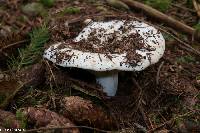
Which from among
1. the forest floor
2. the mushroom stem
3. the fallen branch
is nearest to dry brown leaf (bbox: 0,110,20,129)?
the forest floor

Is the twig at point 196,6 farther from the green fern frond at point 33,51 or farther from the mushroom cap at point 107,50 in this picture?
the green fern frond at point 33,51

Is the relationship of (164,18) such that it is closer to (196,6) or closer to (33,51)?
(196,6)

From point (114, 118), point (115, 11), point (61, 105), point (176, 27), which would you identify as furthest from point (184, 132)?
point (115, 11)

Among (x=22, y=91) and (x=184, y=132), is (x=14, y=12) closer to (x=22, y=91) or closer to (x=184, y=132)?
(x=22, y=91)

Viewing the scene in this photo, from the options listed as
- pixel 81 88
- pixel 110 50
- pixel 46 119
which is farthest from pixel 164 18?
pixel 46 119

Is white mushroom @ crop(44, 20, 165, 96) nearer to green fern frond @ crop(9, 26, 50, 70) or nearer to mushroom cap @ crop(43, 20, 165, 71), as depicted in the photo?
mushroom cap @ crop(43, 20, 165, 71)

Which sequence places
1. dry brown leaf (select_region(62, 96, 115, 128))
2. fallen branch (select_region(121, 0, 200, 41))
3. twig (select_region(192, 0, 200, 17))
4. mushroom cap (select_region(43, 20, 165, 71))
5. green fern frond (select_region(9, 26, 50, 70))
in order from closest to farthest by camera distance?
1. dry brown leaf (select_region(62, 96, 115, 128))
2. mushroom cap (select_region(43, 20, 165, 71))
3. green fern frond (select_region(9, 26, 50, 70))
4. fallen branch (select_region(121, 0, 200, 41))
5. twig (select_region(192, 0, 200, 17))
